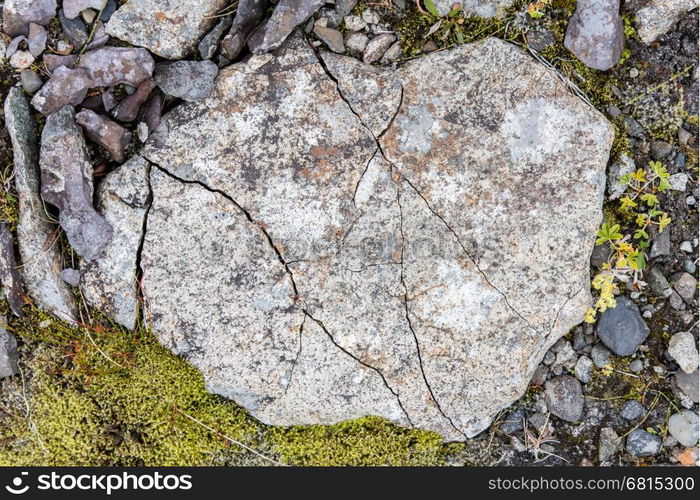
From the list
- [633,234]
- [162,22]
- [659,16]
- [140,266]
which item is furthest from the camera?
[633,234]

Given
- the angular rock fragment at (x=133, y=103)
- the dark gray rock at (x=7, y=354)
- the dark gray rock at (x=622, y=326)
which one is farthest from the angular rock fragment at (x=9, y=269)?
the dark gray rock at (x=622, y=326)

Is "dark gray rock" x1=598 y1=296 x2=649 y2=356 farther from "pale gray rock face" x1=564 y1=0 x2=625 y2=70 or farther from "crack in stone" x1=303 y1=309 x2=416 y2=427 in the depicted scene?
"pale gray rock face" x1=564 y1=0 x2=625 y2=70

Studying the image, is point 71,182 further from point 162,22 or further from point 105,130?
point 162,22

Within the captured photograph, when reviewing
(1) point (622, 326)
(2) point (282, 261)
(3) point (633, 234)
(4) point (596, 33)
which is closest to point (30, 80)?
(2) point (282, 261)

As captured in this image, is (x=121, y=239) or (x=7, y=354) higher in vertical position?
(x=121, y=239)

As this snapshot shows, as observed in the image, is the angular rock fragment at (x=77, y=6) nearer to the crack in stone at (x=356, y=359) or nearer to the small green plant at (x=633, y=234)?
the crack in stone at (x=356, y=359)

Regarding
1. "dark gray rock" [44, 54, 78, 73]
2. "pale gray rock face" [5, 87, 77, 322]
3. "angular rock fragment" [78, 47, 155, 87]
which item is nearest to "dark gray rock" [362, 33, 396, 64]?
"angular rock fragment" [78, 47, 155, 87]

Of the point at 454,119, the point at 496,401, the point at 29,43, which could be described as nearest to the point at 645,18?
the point at 454,119
